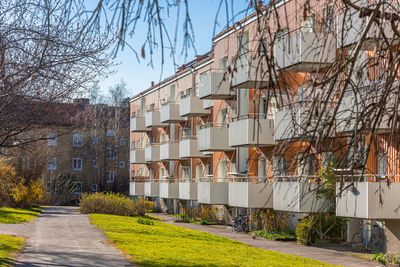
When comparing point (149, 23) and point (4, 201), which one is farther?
point (4, 201)

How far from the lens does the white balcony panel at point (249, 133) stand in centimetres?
2887

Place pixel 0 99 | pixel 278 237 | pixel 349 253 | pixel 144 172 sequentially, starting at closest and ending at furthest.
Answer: pixel 0 99, pixel 349 253, pixel 278 237, pixel 144 172

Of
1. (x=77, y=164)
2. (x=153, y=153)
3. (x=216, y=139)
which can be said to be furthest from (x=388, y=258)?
(x=77, y=164)

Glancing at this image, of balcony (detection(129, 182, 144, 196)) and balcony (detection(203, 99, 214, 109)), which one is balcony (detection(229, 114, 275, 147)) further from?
balcony (detection(129, 182, 144, 196))

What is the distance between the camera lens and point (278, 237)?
90.2 ft

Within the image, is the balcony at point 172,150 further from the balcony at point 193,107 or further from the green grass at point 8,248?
the green grass at point 8,248

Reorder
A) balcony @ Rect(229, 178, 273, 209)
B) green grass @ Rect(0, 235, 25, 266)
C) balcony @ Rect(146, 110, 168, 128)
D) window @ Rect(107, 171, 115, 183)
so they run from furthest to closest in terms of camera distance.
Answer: window @ Rect(107, 171, 115, 183) < balcony @ Rect(146, 110, 168, 128) < balcony @ Rect(229, 178, 273, 209) < green grass @ Rect(0, 235, 25, 266)

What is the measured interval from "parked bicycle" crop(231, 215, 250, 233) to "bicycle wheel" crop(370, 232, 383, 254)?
9.98 meters

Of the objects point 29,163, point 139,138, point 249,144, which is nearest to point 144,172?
point 139,138

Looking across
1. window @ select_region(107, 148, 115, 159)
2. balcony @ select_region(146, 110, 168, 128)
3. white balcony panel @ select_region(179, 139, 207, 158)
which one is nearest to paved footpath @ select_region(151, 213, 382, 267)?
white balcony panel @ select_region(179, 139, 207, 158)

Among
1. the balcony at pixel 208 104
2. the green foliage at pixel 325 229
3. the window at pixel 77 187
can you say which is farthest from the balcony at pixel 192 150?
the window at pixel 77 187

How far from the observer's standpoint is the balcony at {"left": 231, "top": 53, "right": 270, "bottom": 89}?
611 centimetres

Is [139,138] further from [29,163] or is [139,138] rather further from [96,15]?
[96,15]

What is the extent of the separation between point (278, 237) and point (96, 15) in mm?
22880
